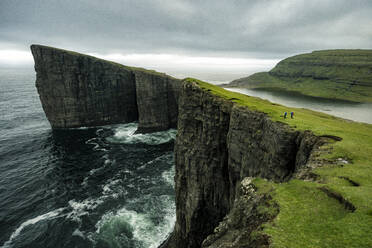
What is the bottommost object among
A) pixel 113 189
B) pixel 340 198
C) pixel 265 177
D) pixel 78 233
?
pixel 78 233

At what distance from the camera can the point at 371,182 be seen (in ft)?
36.2

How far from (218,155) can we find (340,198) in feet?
58.9

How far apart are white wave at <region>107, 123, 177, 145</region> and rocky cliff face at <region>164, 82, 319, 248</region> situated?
42791mm

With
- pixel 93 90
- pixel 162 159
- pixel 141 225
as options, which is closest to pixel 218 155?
pixel 141 225

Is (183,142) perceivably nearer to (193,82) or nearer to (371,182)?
(193,82)

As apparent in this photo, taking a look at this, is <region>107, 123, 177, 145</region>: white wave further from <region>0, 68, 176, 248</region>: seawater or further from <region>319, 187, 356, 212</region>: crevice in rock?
<region>319, 187, 356, 212</region>: crevice in rock

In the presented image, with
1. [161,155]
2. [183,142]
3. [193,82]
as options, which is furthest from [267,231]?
[161,155]

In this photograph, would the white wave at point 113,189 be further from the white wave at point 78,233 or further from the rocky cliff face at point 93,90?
the rocky cliff face at point 93,90

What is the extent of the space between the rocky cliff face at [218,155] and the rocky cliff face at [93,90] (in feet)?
166

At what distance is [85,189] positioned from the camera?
150ft

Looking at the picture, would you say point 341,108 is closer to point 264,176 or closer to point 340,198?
point 264,176

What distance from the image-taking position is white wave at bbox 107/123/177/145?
236 feet

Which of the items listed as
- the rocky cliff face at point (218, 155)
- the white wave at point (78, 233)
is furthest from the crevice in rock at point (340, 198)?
→ the white wave at point (78, 233)

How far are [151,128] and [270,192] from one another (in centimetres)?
7325
